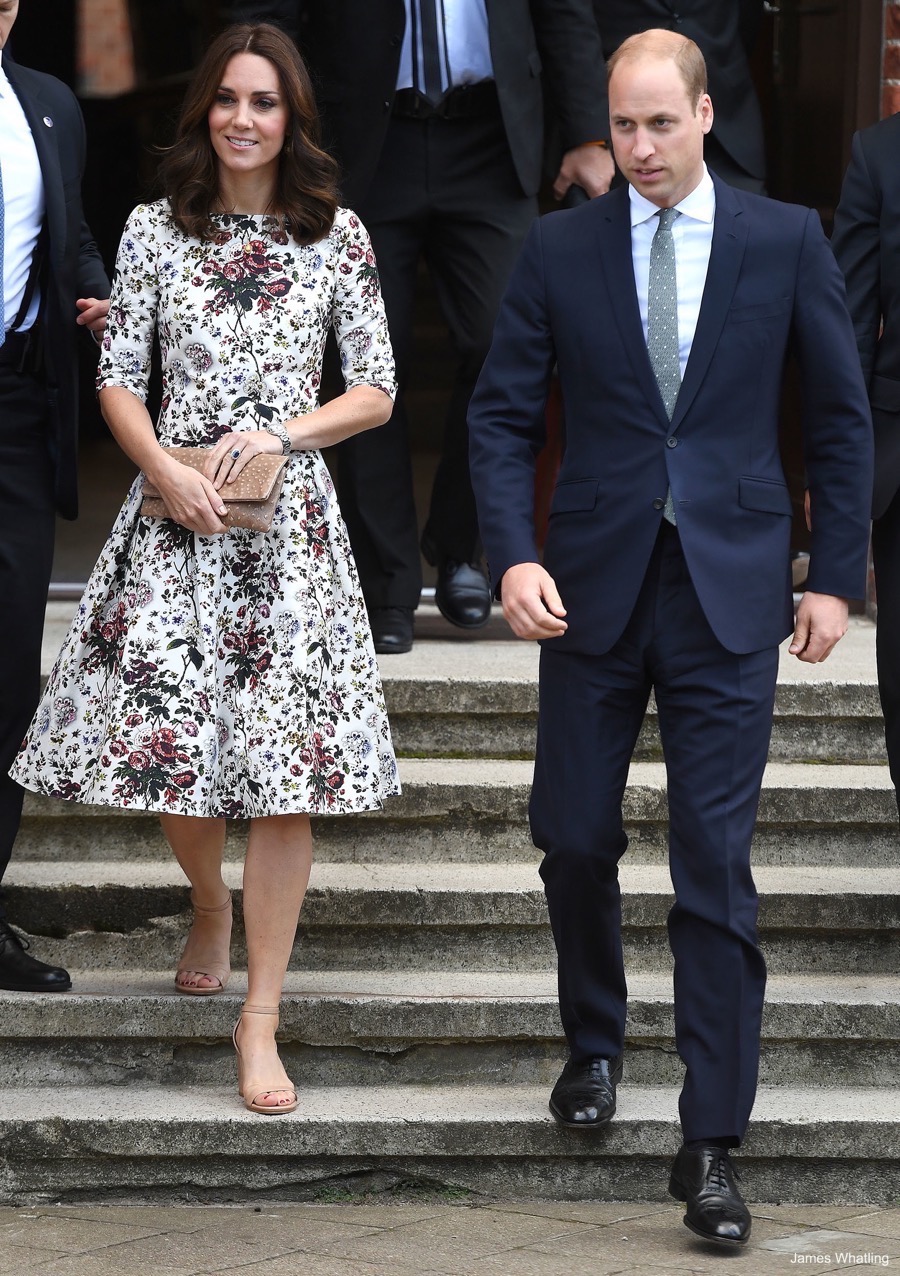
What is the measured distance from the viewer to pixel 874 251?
378 centimetres

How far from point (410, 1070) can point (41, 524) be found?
1.34 meters

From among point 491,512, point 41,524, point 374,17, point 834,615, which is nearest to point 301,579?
point 491,512

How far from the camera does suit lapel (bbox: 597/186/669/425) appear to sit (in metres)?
3.29

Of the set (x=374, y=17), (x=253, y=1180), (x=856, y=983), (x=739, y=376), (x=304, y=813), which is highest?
(x=374, y=17)

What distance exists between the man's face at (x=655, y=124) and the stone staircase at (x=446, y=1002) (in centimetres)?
154

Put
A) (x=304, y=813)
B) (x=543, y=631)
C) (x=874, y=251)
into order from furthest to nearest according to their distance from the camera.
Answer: (x=874, y=251) → (x=304, y=813) → (x=543, y=631)

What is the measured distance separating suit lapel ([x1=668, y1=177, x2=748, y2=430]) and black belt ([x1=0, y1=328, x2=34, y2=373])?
139cm

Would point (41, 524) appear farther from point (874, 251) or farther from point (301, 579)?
point (874, 251)

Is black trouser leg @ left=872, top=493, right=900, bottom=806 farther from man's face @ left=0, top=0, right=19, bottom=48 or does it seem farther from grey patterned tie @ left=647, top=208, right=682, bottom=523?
man's face @ left=0, top=0, right=19, bottom=48

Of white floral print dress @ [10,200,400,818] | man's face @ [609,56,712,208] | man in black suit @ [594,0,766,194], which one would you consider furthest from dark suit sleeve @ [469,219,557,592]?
A: man in black suit @ [594,0,766,194]

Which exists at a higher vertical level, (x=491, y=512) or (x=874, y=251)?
(x=874, y=251)

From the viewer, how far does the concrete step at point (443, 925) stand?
4066 mm

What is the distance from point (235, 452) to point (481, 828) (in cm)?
121

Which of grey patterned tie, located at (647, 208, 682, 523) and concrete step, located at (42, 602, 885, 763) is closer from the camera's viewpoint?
grey patterned tie, located at (647, 208, 682, 523)
